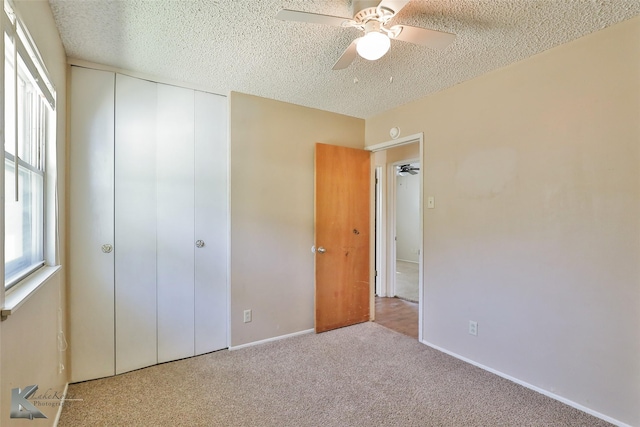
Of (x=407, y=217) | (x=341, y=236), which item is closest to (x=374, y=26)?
(x=341, y=236)

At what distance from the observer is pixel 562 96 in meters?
2.09

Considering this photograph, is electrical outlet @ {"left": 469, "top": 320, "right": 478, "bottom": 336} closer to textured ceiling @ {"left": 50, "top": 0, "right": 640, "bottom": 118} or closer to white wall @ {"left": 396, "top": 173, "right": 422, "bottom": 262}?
textured ceiling @ {"left": 50, "top": 0, "right": 640, "bottom": 118}

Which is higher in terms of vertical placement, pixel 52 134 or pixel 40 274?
pixel 52 134

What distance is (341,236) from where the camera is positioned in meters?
3.42

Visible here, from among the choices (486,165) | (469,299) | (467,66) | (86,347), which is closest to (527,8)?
(467,66)

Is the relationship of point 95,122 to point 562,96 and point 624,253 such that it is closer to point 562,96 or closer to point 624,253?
point 562,96

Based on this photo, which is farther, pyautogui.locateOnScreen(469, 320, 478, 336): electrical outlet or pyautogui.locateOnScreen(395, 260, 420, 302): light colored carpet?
pyautogui.locateOnScreen(395, 260, 420, 302): light colored carpet

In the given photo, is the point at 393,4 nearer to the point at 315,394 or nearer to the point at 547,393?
the point at 315,394

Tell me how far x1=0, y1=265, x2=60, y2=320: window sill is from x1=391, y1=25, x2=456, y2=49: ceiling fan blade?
80.6 inches

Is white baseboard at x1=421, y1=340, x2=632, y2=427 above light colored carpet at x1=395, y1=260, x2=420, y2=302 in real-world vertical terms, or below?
above

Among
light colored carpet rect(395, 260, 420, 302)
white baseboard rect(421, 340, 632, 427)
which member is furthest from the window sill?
light colored carpet rect(395, 260, 420, 302)

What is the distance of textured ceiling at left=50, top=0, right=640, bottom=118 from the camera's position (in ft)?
5.56

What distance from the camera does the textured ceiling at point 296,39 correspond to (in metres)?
1.69

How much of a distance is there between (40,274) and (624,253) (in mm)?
3321
